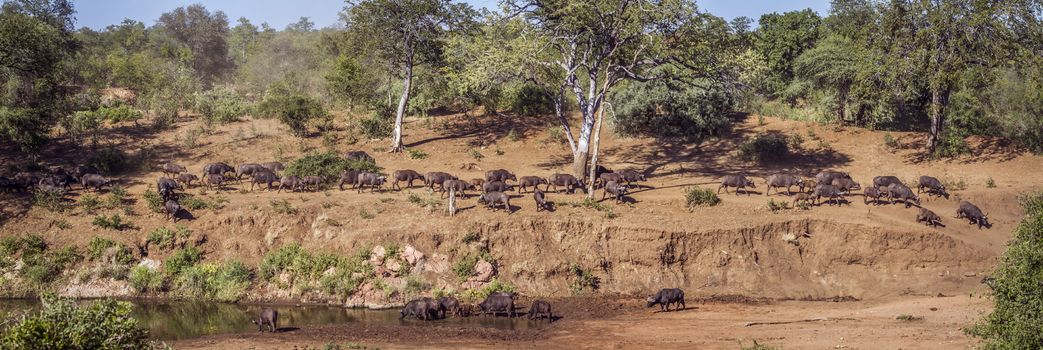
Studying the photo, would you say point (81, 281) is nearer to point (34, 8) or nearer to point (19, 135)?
point (19, 135)

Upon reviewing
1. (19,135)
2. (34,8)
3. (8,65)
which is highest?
(34,8)

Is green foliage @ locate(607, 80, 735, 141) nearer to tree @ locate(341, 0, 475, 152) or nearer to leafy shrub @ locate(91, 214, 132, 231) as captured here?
tree @ locate(341, 0, 475, 152)

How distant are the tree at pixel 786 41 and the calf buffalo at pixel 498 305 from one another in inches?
1494

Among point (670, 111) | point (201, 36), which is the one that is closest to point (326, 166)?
point (670, 111)

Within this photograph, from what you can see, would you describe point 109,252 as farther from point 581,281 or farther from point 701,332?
point 701,332

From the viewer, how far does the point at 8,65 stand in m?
35.2

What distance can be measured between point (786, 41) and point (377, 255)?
136ft

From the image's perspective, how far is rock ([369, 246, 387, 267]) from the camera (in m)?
27.0

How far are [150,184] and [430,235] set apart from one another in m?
13.1

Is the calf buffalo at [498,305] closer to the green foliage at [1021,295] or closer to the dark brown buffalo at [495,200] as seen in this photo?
the dark brown buffalo at [495,200]

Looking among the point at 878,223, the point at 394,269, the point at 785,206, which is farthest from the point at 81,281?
the point at 878,223

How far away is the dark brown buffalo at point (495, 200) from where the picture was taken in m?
29.2

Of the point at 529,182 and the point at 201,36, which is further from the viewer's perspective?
the point at 201,36

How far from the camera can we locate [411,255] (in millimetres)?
27141
